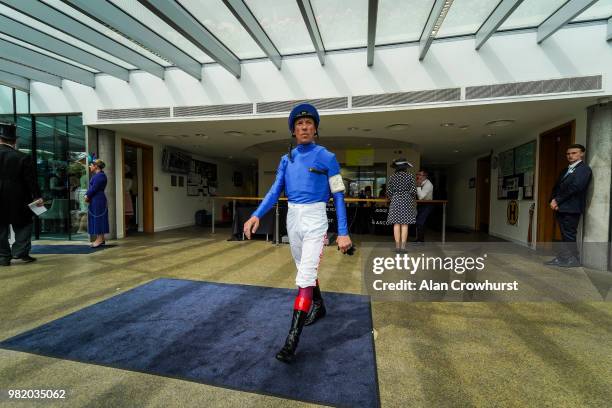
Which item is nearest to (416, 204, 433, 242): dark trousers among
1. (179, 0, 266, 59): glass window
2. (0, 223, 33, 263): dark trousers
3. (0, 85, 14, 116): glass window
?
(179, 0, 266, 59): glass window

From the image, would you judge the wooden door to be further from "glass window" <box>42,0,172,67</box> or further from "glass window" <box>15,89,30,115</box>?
"glass window" <box>42,0,172,67</box>

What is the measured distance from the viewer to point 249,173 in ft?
49.2

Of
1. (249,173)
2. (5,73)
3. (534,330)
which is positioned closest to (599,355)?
(534,330)

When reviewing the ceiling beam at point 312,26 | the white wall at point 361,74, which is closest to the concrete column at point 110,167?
the white wall at point 361,74

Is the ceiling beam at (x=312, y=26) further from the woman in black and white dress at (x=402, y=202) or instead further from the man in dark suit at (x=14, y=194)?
the man in dark suit at (x=14, y=194)

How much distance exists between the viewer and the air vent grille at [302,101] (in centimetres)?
454

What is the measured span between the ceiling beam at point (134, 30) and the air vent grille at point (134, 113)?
0.97 meters

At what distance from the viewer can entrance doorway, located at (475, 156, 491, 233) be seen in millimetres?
8422

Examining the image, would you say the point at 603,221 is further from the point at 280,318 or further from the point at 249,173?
the point at 249,173

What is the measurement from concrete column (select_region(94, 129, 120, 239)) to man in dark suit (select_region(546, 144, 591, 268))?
779 cm

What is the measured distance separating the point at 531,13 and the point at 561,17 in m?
0.35

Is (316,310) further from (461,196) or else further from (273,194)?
(461,196)

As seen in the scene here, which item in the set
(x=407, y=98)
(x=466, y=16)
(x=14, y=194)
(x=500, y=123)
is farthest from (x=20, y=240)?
(x=500, y=123)

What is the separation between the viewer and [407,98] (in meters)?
4.26
